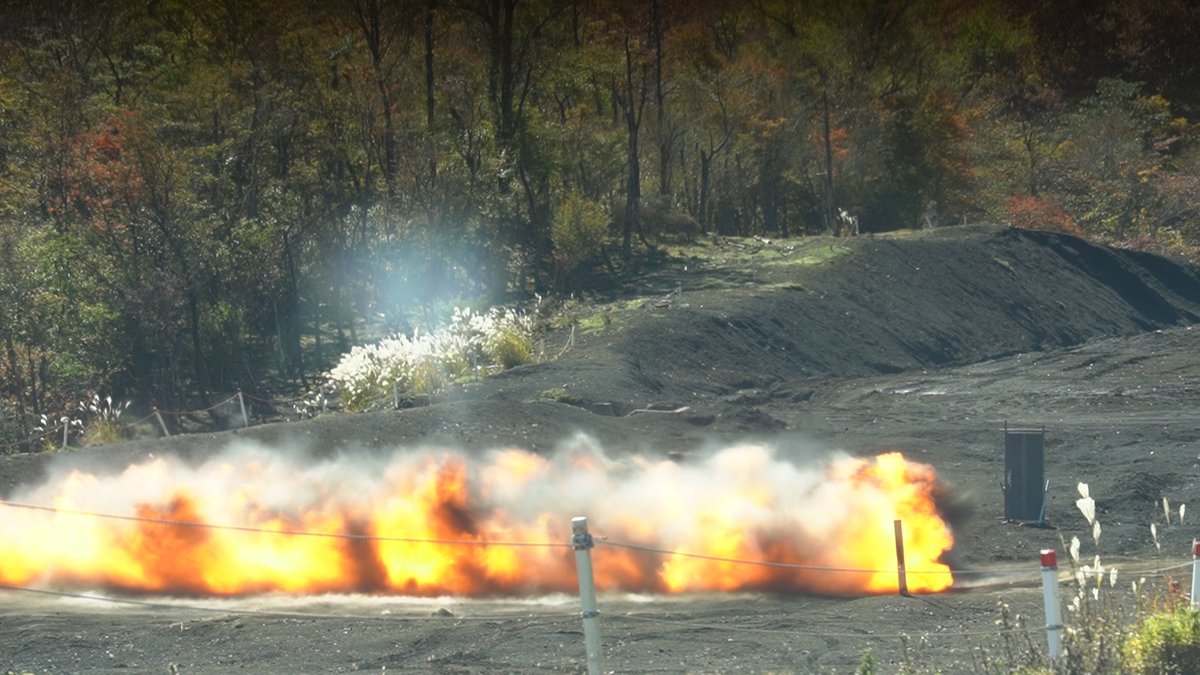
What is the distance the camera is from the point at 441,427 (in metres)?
24.0

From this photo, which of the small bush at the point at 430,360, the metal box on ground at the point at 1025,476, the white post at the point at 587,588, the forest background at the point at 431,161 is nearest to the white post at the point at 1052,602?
the white post at the point at 587,588

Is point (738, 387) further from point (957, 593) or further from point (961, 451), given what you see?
point (957, 593)

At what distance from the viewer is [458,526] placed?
58.6 ft

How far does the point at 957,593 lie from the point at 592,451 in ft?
25.6

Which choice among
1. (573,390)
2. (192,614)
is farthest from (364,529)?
(573,390)

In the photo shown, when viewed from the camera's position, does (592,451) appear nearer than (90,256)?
Yes

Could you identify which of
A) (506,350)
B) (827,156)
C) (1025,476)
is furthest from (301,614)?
(827,156)

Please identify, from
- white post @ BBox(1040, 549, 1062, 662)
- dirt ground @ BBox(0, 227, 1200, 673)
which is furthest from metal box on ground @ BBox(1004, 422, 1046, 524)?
white post @ BBox(1040, 549, 1062, 662)

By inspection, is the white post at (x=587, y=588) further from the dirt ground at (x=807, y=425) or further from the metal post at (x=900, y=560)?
the metal post at (x=900, y=560)

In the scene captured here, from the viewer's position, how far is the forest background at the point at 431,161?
34688 mm

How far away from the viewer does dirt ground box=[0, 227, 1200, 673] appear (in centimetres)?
1290

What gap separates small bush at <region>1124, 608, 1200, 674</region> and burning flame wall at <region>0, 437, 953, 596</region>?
18.0 feet

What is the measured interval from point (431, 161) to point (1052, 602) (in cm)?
3483

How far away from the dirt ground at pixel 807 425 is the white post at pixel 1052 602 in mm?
851
